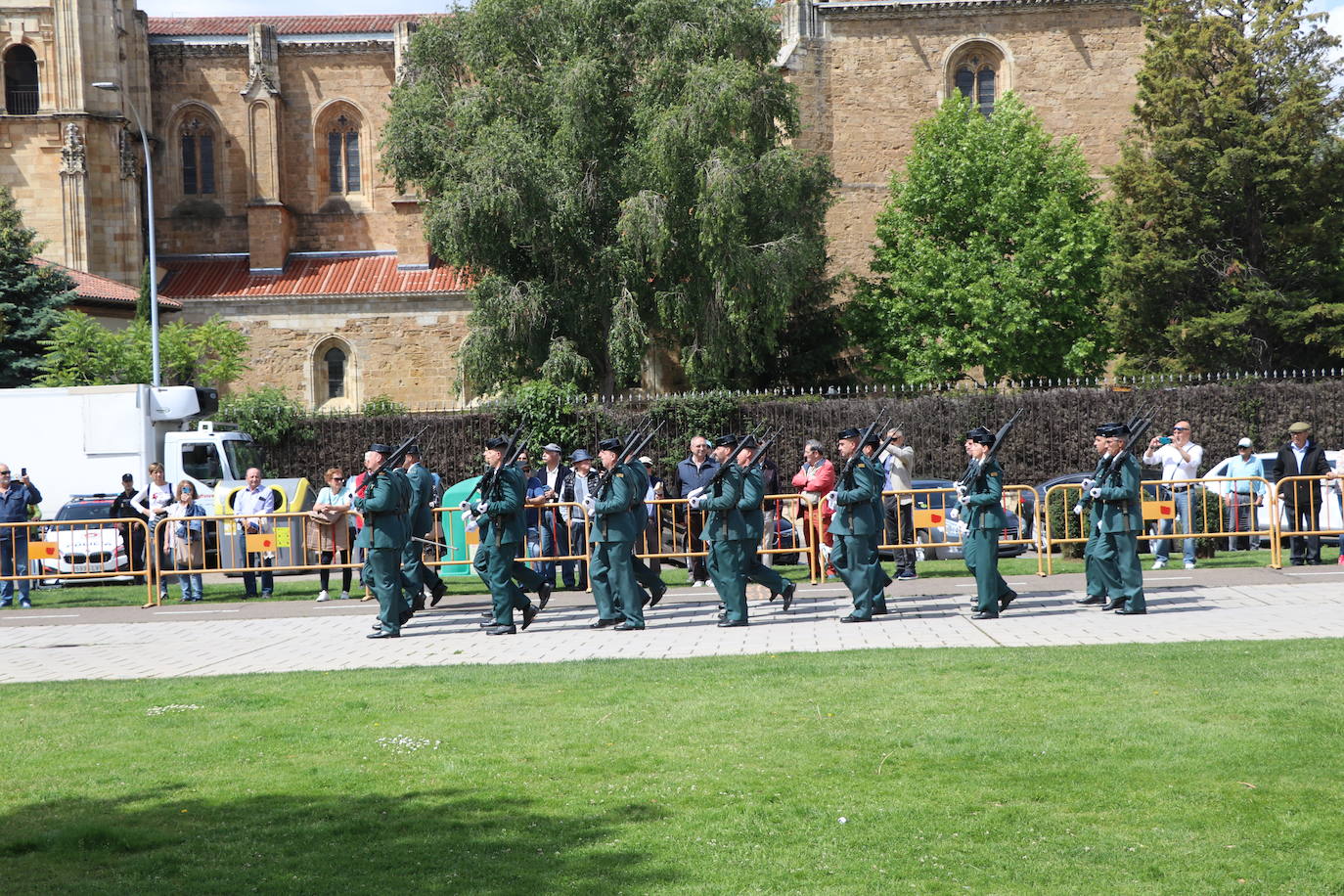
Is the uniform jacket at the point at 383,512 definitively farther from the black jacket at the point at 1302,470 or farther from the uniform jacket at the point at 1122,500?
the black jacket at the point at 1302,470

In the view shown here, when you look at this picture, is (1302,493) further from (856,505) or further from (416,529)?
(416,529)

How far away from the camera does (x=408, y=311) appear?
4494cm

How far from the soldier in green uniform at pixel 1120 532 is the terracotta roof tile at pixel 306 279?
110ft

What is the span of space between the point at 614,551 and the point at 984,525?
3.51 m

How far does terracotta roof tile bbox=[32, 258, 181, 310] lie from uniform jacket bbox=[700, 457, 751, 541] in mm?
30177

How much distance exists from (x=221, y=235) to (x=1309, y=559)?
40684 mm

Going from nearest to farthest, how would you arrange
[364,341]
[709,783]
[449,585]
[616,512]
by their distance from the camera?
[709,783]
[616,512]
[449,585]
[364,341]

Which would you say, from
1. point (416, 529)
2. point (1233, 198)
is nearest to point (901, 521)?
point (416, 529)

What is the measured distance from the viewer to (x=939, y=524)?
1669 cm

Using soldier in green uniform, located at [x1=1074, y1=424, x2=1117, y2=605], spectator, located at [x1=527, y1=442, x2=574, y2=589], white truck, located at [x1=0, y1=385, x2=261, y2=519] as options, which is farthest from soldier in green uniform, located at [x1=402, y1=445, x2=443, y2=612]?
white truck, located at [x1=0, y1=385, x2=261, y2=519]

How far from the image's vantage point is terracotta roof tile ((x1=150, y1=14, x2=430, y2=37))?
49031 millimetres

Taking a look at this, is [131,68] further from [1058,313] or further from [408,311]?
[1058,313]

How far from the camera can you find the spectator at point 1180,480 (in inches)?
656

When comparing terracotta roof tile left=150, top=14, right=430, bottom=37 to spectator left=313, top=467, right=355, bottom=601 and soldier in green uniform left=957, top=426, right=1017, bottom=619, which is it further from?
soldier in green uniform left=957, top=426, right=1017, bottom=619
